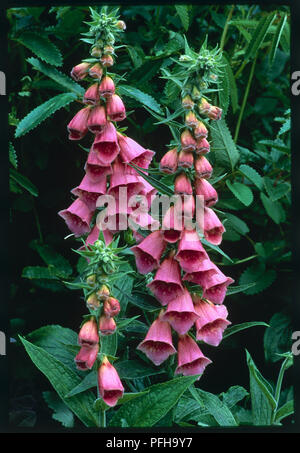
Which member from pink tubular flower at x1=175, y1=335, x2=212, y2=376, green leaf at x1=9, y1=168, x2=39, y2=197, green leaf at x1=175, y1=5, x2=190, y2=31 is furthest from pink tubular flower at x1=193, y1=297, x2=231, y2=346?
green leaf at x1=175, y1=5, x2=190, y2=31

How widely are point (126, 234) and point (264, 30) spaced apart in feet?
1.79

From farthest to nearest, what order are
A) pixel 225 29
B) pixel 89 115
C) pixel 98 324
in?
pixel 225 29 → pixel 89 115 → pixel 98 324

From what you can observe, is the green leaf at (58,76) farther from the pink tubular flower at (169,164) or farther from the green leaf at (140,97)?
the pink tubular flower at (169,164)

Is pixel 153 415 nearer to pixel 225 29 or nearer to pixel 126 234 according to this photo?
pixel 126 234

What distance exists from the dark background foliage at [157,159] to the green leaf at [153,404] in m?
0.38

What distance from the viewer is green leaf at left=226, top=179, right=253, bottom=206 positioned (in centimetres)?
137

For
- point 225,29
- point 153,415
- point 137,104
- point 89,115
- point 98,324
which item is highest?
point 225,29

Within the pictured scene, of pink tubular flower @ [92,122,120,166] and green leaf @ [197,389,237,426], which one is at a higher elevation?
pink tubular flower @ [92,122,120,166]

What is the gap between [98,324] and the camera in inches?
40.3

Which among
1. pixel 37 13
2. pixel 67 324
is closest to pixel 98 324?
pixel 67 324

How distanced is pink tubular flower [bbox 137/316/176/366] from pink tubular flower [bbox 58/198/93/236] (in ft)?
0.80

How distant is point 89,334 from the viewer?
0.99 m

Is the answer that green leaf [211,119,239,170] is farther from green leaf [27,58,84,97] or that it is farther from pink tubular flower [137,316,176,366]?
pink tubular flower [137,316,176,366]

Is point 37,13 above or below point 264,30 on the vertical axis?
above
